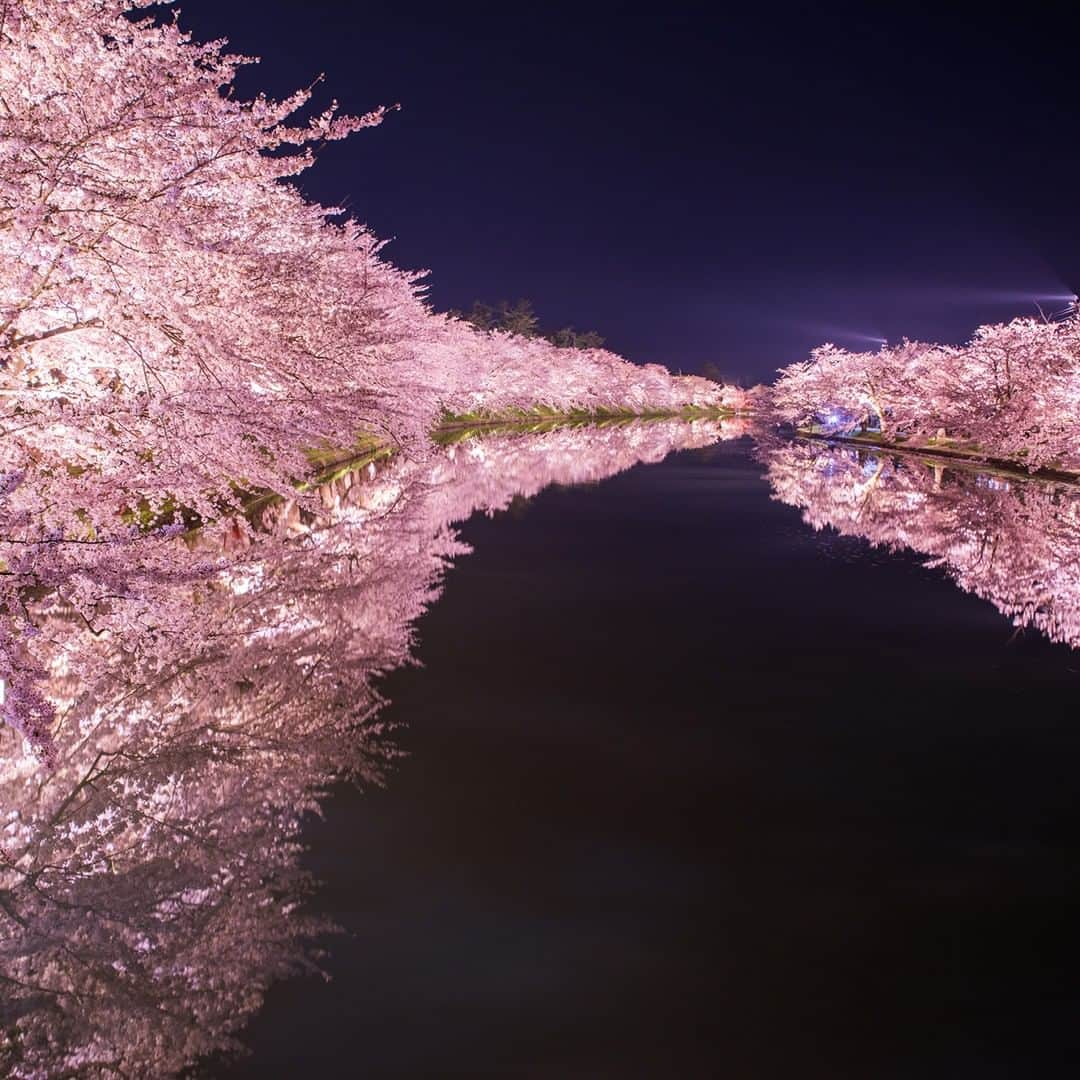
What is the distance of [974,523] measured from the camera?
24.8m

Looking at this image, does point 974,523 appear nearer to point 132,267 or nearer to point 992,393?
point 132,267

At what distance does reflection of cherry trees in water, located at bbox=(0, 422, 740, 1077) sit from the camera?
15.7 ft

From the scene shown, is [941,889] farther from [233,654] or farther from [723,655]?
[233,654]

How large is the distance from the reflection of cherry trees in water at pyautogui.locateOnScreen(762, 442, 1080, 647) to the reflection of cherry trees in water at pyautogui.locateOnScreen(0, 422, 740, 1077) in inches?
384

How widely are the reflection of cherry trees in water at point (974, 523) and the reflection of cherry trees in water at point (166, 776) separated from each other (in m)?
9.75

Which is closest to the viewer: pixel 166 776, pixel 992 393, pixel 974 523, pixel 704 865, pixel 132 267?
pixel 704 865

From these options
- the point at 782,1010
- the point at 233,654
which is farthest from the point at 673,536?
the point at 782,1010

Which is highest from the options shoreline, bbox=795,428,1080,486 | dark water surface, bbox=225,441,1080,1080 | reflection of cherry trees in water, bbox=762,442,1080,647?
shoreline, bbox=795,428,1080,486

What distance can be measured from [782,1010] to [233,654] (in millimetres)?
7844

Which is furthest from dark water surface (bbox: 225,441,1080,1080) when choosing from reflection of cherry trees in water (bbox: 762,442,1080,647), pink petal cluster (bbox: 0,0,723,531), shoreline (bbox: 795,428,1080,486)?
shoreline (bbox: 795,428,1080,486)

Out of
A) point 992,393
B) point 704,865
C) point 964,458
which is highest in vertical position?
point 992,393

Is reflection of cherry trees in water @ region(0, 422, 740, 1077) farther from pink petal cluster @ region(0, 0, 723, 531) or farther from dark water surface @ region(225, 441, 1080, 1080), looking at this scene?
pink petal cluster @ region(0, 0, 723, 531)

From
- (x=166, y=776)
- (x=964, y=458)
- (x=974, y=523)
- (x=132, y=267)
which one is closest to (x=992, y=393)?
(x=964, y=458)

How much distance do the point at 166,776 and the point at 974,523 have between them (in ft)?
73.4
